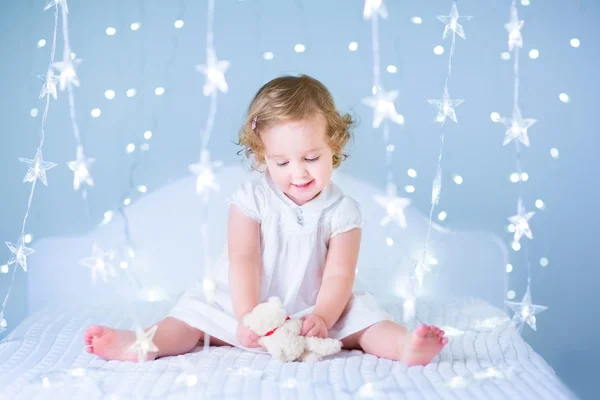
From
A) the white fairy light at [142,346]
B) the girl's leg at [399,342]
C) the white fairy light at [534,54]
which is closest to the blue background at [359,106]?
the white fairy light at [534,54]

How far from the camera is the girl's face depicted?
1.76 meters

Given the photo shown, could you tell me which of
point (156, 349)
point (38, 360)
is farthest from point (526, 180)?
point (38, 360)

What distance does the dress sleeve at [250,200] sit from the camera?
188 centimetres

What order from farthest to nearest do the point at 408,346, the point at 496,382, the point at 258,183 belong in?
the point at 258,183
the point at 408,346
the point at 496,382

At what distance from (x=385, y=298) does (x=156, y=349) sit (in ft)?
2.85

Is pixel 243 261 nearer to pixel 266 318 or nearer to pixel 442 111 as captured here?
pixel 266 318

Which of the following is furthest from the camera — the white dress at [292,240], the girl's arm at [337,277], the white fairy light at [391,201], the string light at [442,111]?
the white fairy light at [391,201]

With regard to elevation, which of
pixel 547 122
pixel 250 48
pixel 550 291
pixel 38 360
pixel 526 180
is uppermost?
pixel 250 48

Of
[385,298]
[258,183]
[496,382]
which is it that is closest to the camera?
[496,382]

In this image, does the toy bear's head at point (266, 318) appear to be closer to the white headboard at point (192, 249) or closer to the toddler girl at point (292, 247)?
the toddler girl at point (292, 247)

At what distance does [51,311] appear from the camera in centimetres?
207

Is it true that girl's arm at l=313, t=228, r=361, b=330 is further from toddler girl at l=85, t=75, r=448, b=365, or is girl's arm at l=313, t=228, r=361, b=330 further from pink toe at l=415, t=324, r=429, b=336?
pink toe at l=415, t=324, r=429, b=336

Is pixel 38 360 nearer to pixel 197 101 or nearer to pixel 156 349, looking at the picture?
pixel 156 349

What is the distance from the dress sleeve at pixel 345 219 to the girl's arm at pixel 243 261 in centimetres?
17
